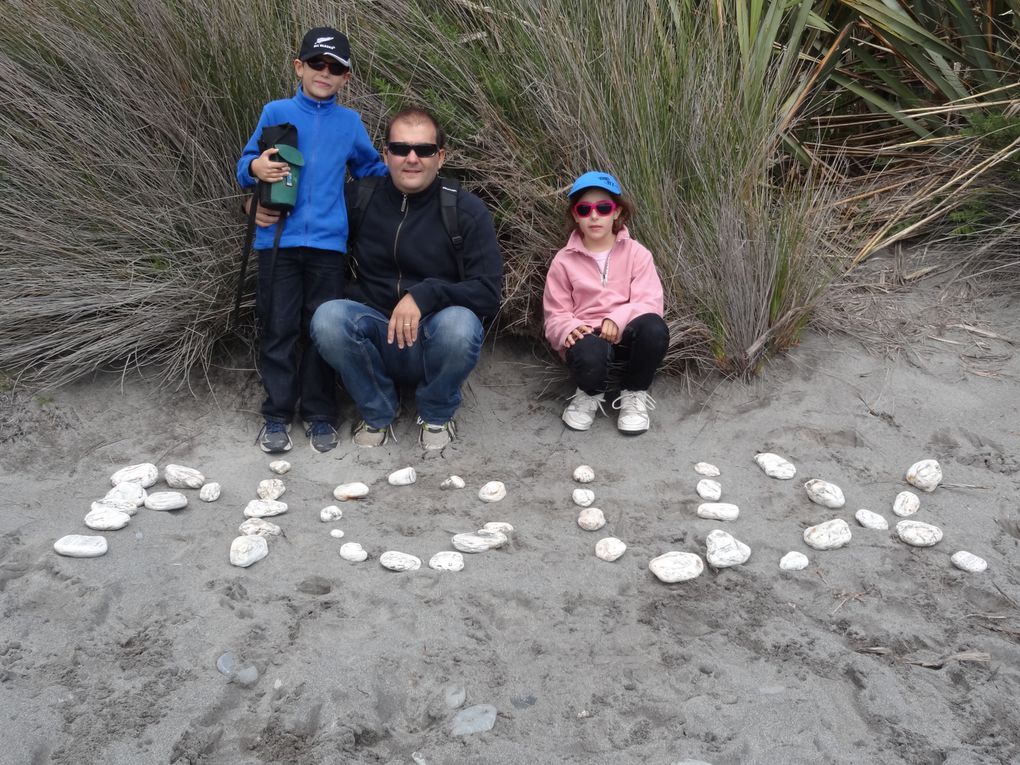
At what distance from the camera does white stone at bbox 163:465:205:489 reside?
10.3ft

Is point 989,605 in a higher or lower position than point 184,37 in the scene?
lower

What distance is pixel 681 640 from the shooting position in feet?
7.99

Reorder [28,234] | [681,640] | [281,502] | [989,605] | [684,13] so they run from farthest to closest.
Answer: [684,13] → [28,234] → [281,502] → [989,605] → [681,640]

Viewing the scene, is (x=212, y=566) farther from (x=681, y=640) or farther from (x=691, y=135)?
(x=691, y=135)

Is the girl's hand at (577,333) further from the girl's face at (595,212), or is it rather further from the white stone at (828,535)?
the white stone at (828,535)

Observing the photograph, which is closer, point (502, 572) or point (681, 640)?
point (681, 640)

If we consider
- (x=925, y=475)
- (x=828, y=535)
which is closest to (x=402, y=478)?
(x=828, y=535)

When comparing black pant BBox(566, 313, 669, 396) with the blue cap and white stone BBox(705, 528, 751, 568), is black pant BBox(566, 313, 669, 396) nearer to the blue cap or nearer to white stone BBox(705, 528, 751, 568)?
the blue cap

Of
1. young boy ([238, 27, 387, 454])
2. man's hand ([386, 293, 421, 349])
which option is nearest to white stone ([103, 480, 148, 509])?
young boy ([238, 27, 387, 454])

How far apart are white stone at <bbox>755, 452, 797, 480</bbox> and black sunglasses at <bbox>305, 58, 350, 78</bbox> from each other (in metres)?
2.04

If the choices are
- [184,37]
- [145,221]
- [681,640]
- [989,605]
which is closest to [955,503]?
[989,605]

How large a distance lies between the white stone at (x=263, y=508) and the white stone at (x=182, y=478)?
0.24 meters

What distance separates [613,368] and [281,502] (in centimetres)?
140

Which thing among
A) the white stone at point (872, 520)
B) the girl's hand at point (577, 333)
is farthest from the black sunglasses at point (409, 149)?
the white stone at point (872, 520)
